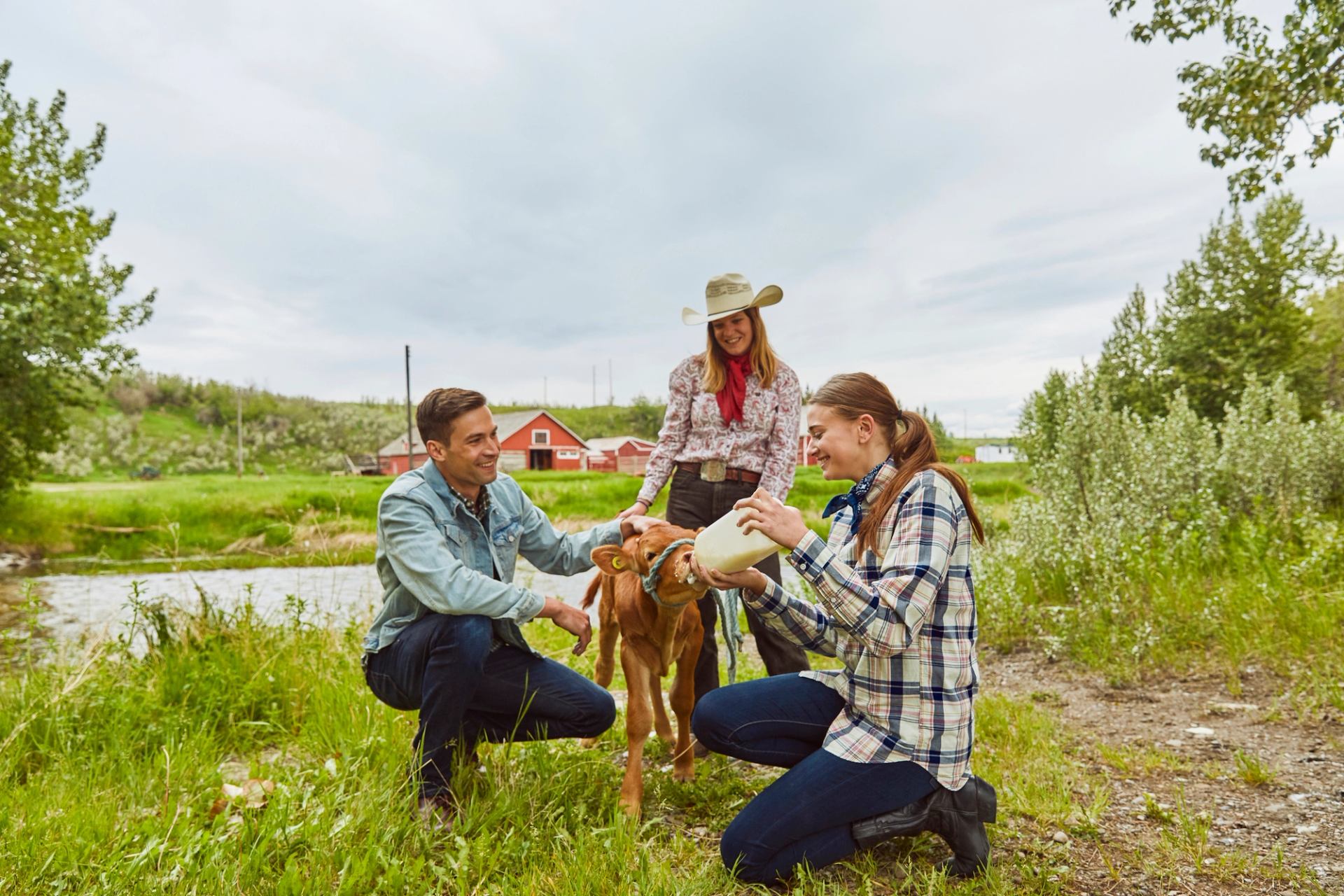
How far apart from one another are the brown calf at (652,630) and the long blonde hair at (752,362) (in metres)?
1.17

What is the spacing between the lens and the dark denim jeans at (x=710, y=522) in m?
4.26

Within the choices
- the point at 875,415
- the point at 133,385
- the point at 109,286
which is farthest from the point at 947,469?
the point at 133,385

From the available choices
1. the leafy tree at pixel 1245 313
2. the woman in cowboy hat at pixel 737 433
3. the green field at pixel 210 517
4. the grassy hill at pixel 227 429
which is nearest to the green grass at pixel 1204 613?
the woman in cowboy hat at pixel 737 433

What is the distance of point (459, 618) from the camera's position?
335 cm

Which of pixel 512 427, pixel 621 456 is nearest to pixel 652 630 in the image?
pixel 621 456

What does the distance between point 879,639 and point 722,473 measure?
1899 millimetres

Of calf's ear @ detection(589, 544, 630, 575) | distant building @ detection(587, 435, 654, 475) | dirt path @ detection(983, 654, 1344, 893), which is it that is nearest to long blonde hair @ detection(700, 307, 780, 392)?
calf's ear @ detection(589, 544, 630, 575)

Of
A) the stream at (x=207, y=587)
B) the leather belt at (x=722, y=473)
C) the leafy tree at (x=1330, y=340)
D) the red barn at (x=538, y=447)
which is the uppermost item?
the leafy tree at (x=1330, y=340)

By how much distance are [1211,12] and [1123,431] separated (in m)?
3.77

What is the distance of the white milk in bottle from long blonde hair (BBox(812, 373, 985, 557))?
0.38 meters

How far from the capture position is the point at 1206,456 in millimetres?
8336

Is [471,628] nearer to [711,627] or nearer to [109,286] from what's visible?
[711,627]

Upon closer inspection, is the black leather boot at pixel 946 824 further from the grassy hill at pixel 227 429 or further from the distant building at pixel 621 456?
the distant building at pixel 621 456

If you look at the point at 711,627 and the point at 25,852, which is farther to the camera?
Result: the point at 711,627
